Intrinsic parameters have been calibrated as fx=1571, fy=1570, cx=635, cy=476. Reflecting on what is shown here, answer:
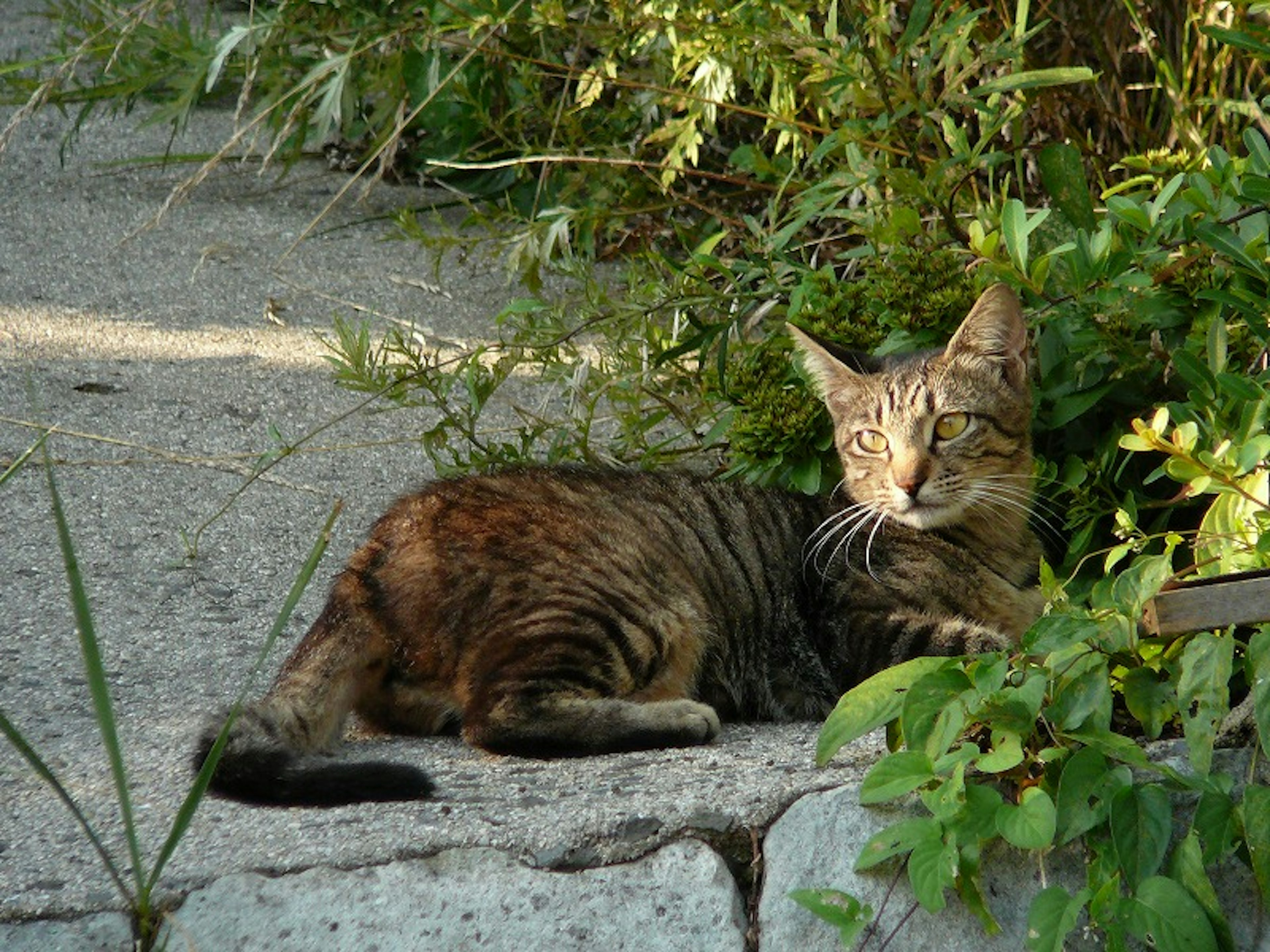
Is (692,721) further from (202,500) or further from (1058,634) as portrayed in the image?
(202,500)

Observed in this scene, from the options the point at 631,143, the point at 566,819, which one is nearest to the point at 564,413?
the point at 631,143

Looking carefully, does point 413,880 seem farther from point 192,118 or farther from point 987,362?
point 192,118

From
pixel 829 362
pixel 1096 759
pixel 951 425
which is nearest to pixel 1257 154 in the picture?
pixel 951 425

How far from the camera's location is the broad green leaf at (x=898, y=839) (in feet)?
8.02

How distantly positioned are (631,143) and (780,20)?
3.79ft

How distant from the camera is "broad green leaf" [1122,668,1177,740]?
8.65ft

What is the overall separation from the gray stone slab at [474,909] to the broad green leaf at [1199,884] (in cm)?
69

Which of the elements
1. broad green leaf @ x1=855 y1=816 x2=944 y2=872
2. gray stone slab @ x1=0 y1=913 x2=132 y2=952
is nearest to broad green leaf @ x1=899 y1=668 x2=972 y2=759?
broad green leaf @ x1=855 y1=816 x2=944 y2=872

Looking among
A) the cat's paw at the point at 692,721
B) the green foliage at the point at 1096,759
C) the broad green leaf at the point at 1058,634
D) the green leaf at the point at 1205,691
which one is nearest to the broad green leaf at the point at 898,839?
the green foliage at the point at 1096,759

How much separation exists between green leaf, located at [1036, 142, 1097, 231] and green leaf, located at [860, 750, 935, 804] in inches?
68.8

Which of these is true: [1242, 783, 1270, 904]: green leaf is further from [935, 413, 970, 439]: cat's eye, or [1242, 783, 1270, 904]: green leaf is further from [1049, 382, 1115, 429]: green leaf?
[935, 413, 970, 439]: cat's eye

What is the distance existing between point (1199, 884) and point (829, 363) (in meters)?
1.83

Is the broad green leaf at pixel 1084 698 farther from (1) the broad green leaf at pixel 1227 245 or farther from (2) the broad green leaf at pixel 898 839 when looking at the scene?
(1) the broad green leaf at pixel 1227 245

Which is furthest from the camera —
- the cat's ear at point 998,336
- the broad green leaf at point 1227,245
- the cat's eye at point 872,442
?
the cat's eye at point 872,442
